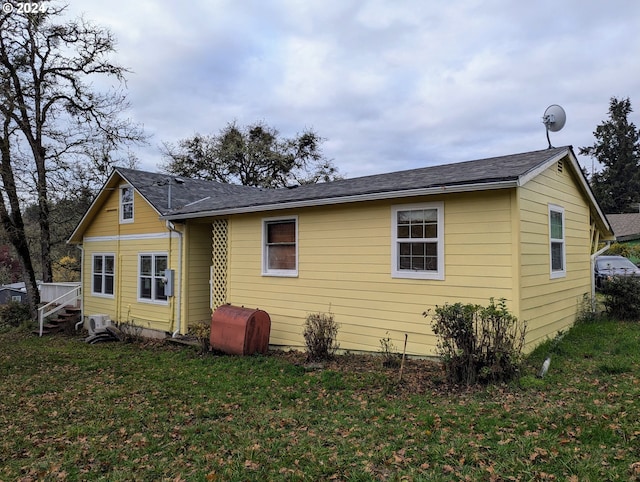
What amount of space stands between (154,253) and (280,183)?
19.0 m

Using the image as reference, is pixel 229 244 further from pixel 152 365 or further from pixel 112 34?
pixel 112 34

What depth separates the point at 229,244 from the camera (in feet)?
32.7

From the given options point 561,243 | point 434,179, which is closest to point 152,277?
point 434,179

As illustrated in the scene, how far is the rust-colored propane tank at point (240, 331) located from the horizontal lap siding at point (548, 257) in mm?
4802

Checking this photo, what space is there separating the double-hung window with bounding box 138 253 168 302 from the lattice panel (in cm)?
171

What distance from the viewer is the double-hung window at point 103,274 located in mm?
13648

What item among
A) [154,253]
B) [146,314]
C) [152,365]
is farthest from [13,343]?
[152,365]

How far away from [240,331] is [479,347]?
4658 mm

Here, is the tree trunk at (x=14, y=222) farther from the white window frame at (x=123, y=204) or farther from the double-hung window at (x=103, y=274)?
the white window frame at (x=123, y=204)

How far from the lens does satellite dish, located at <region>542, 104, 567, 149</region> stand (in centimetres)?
845

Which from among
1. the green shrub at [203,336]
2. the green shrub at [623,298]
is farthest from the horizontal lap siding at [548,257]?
the green shrub at [203,336]

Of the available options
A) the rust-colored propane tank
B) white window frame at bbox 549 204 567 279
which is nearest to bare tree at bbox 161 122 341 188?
the rust-colored propane tank

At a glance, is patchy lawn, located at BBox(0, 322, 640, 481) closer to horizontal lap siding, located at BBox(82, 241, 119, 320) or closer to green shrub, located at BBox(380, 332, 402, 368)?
green shrub, located at BBox(380, 332, 402, 368)

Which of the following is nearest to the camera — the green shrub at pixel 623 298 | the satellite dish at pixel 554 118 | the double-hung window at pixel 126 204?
the satellite dish at pixel 554 118
